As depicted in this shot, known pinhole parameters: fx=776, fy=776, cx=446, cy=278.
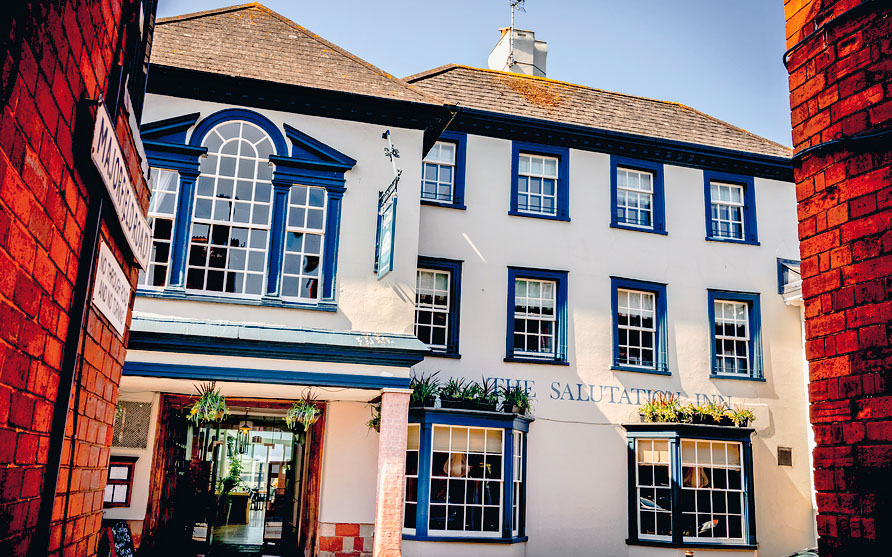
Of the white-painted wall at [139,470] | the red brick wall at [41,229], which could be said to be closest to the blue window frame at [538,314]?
the white-painted wall at [139,470]

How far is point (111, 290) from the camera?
3443 millimetres

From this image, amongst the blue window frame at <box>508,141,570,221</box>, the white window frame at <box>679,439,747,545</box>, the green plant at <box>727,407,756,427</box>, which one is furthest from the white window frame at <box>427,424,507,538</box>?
the green plant at <box>727,407,756,427</box>

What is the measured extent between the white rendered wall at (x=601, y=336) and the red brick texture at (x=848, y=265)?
11671mm

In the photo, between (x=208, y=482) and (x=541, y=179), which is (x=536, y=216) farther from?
(x=208, y=482)

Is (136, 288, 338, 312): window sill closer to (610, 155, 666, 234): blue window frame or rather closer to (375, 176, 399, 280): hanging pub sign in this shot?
(375, 176, 399, 280): hanging pub sign

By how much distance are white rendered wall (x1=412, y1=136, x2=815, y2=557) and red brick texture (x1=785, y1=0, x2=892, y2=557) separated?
1167 centimetres

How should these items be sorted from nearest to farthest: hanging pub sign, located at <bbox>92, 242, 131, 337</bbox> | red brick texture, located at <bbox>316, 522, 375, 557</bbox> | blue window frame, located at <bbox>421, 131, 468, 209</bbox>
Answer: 1. hanging pub sign, located at <bbox>92, 242, 131, 337</bbox>
2. red brick texture, located at <bbox>316, 522, 375, 557</bbox>
3. blue window frame, located at <bbox>421, 131, 468, 209</bbox>

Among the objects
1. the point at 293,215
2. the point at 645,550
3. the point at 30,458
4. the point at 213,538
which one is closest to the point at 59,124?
the point at 30,458

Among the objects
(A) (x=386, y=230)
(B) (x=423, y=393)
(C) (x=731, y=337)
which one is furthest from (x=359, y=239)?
(C) (x=731, y=337)

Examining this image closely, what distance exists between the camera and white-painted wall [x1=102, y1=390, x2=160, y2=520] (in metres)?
13.1

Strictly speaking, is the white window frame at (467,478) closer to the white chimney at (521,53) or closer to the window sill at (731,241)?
the window sill at (731,241)

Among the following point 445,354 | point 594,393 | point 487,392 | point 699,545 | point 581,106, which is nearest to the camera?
point 487,392

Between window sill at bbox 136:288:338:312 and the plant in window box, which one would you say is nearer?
window sill at bbox 136:288:338:312

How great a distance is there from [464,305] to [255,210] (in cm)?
465
